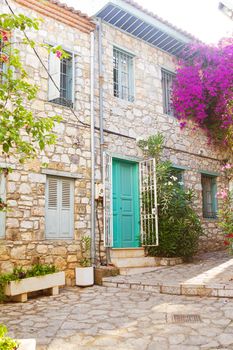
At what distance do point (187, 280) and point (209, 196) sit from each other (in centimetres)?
501

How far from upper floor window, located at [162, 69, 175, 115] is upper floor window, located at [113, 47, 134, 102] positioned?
1.23m

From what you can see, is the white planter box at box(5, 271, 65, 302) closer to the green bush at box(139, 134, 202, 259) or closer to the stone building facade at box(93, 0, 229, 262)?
the green bush at box(139, 134, 202, 259)

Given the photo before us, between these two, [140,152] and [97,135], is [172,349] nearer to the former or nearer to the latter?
[97,135]

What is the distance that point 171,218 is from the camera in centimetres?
789

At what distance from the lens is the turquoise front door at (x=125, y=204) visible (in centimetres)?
797

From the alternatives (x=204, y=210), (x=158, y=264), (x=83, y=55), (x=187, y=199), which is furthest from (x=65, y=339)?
(x=204, y=210)

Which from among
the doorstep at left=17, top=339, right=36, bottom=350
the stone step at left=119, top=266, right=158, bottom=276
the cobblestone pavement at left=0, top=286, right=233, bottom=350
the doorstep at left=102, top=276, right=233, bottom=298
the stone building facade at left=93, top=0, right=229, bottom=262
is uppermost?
the stone building facade at left=93, top=0, right=229, bottom=262

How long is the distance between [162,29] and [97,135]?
3.53 metres

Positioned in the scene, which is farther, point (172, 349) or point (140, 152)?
point (140, 152)

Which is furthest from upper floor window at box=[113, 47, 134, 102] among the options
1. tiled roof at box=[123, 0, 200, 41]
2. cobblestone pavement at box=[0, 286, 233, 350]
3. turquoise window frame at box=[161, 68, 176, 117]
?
cobblestone pavement at box=[0, 286, 233, 350]

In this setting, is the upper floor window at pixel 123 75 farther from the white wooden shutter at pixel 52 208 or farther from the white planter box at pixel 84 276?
the white planter box at pixel 84 276

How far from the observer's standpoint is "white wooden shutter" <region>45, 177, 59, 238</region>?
6.84 meters

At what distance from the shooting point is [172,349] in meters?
3.20

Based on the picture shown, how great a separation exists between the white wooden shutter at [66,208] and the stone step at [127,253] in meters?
1.05
